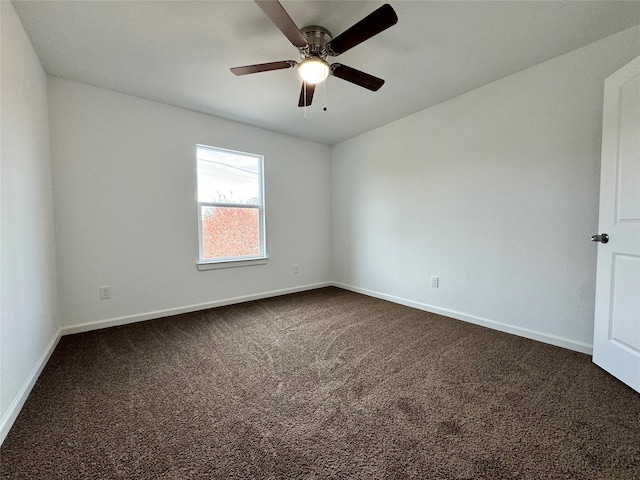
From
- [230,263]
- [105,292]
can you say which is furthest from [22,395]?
[230,263]

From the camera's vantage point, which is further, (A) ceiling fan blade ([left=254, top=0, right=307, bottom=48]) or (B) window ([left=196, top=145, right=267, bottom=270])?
(B) window ([left=196, top=145, right=267, bottom=270])

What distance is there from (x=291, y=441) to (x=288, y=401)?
0.30 m

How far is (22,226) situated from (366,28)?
8.04 feet

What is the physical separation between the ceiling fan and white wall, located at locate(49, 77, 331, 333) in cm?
153

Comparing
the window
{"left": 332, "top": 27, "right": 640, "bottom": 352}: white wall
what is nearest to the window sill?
the window

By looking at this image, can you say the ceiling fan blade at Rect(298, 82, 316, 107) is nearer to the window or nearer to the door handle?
the window

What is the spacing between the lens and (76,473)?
1090 mm

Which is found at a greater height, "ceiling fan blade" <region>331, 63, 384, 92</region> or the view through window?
"ceiling fan blade" <region>331, 63, 384, 92</region>

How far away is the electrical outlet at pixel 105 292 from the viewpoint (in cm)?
265

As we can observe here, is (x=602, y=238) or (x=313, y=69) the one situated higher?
(x=313, y=69)

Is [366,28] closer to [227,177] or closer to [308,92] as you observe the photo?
Answer: [308,92]

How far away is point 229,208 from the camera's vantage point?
3463 millimetres

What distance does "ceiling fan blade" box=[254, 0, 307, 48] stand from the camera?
132 cm

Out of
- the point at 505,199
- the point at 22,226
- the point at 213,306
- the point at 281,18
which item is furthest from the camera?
the point at 213,306
